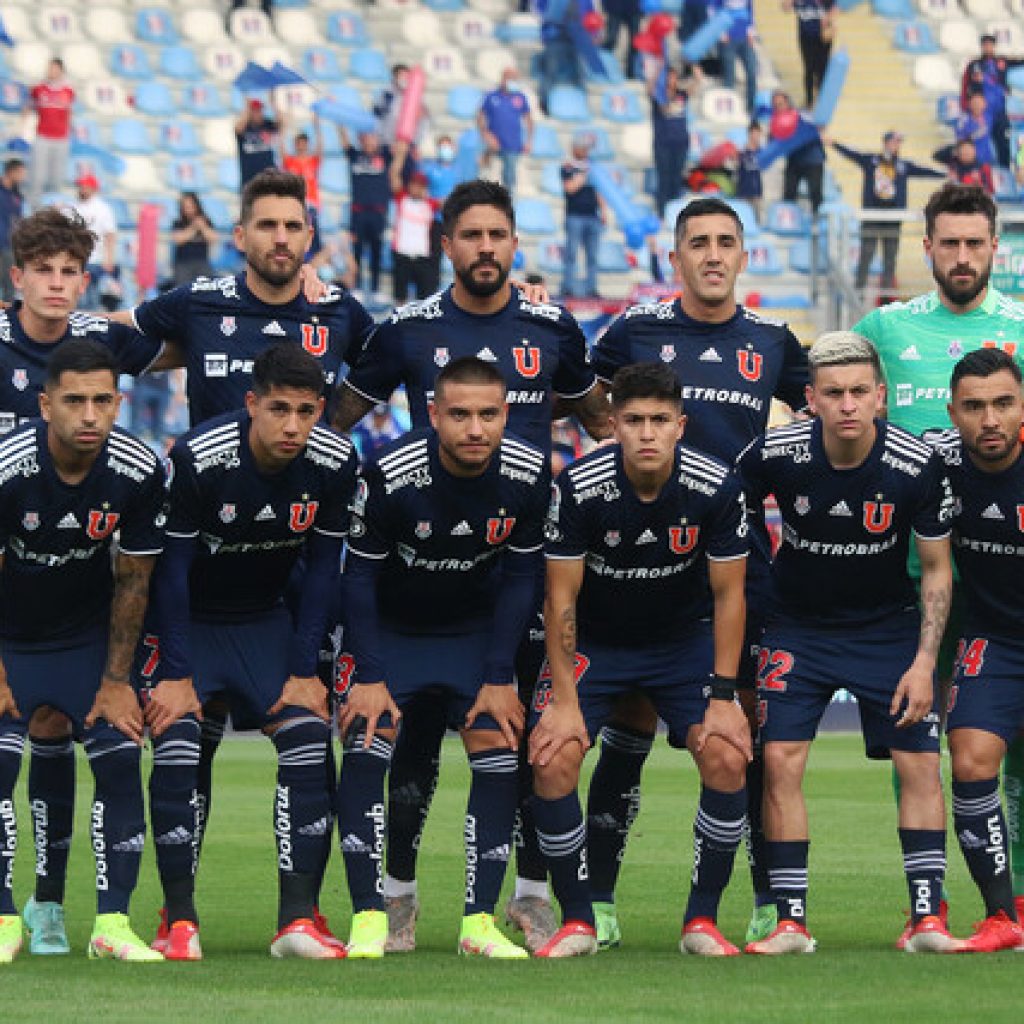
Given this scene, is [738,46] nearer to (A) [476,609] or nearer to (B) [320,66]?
(B) [320,66]

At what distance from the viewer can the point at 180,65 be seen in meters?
31.0

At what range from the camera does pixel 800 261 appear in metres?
29.8

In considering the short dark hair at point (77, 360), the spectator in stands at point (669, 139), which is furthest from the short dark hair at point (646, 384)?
the spectator in stands at point (669, 139)

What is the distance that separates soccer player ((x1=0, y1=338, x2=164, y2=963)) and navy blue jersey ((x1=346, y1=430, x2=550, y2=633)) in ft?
2.67

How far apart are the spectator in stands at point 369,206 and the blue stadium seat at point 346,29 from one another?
5.69 m

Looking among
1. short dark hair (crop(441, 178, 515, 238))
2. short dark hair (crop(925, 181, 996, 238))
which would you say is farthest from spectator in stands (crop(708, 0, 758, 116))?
short dark hair (crop(441, 178, 515, 238))

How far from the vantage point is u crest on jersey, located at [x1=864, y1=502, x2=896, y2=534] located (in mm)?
9805

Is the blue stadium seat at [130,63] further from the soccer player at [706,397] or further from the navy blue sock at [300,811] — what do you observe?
the navy blue sock at [300,811]

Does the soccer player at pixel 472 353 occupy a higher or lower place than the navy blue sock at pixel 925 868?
higher

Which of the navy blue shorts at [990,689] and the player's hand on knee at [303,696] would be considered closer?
the player's hand on knee at [303,696]

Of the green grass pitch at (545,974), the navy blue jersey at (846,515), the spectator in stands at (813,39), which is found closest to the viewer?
the green grass pitch at (545,974)

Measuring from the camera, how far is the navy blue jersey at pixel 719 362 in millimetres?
10398

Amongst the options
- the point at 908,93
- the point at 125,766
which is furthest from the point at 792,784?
the point at 908,93

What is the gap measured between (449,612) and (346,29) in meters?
23.3
